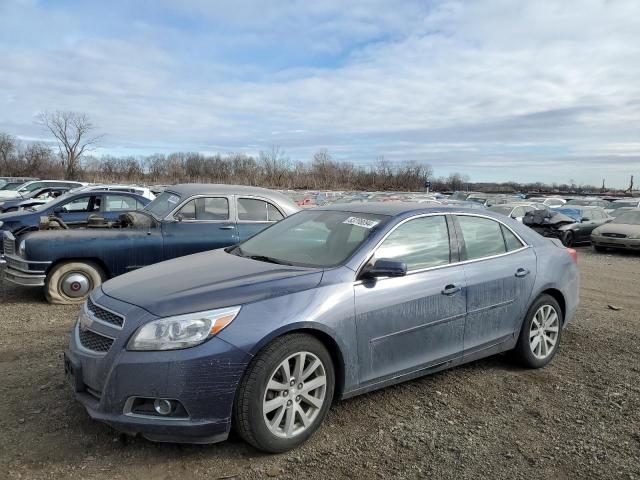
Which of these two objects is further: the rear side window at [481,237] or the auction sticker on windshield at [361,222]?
the rear side window at [481,237]

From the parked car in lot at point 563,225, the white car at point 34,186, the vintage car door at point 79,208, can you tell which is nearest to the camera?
the vintage car door at point 79,208

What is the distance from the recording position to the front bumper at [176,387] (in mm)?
3018

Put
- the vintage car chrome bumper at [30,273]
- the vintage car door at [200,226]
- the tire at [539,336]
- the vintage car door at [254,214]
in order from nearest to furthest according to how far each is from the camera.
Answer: the tire at [539,336], the vintage car chrome bumper at [30,273], the vintage car door at [200,226], the vintage car door at [254,214]

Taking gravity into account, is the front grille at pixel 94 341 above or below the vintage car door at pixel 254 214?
below

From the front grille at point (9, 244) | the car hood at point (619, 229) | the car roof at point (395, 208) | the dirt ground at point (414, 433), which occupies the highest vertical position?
the car roof at point (395, 208)

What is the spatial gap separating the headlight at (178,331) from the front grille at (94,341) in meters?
0.22

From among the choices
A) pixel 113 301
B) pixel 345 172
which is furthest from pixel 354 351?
pixel 345 172

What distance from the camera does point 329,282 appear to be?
3.60 meters

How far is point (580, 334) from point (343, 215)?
3.50 metres

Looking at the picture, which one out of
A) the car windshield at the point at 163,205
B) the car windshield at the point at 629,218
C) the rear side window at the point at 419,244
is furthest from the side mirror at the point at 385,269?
the car windshield at the point at 629,218

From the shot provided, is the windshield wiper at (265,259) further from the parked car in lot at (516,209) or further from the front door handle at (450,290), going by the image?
the parked car in lot at (516,209)

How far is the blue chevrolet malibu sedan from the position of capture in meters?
3.07

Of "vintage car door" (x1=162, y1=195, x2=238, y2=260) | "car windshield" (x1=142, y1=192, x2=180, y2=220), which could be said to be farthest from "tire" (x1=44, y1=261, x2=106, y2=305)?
"car windshield" (x1=142, y1=192, x2=180, y2=220)

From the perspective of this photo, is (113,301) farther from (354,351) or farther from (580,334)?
(580,334)
